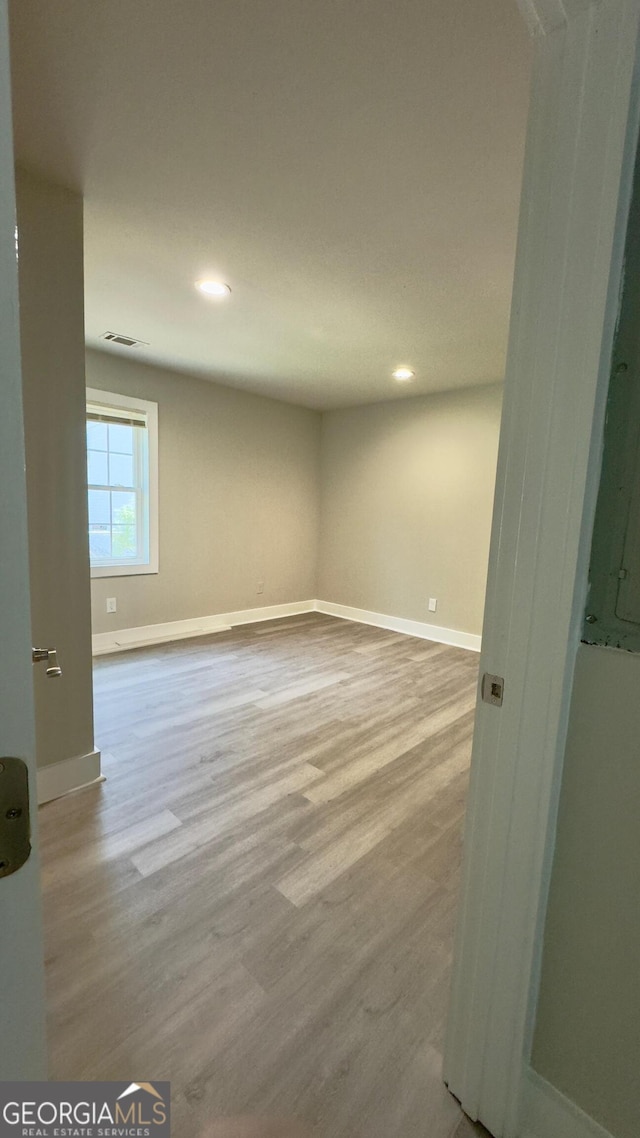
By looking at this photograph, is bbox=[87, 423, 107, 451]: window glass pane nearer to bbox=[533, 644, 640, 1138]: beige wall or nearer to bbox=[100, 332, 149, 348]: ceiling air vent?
bbox=[100, 332, 149, 348]: ceiling air vent

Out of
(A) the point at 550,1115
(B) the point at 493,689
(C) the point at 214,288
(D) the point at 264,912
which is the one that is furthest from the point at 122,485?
(A) the point at 550,1115

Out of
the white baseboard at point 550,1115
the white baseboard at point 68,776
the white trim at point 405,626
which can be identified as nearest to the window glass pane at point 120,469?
the white baseboard at point 68,776

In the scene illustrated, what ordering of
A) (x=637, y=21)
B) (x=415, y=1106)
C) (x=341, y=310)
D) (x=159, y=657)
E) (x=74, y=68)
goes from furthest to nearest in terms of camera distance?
(x=159, y=657)
(x=341, y=310)
(x=74, y=68)
(x=415, y=1106)
(x=637, y=21)

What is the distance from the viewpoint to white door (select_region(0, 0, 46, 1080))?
0.33 meters

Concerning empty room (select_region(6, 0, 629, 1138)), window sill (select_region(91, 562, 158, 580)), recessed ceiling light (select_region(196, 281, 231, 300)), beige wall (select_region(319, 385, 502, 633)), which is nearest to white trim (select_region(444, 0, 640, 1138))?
empty room (select_region(6, 0, 629, 1138))

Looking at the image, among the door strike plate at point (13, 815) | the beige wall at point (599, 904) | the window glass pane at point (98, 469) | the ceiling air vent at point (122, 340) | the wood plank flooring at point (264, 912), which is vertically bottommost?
the wood plank flooring at point (264, 912)

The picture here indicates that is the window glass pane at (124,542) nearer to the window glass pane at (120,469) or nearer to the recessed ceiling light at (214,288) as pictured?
the window glass pane at (120,469)

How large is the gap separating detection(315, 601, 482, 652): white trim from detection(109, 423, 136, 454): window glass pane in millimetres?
2805

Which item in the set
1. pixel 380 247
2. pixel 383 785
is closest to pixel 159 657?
pixel 383 785

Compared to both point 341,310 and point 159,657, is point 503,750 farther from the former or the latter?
point 159,657

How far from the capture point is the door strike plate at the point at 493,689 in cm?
88

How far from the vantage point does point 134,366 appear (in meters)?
3.87

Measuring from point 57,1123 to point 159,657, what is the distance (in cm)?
350

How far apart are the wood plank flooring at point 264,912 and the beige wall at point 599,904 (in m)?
0.33
